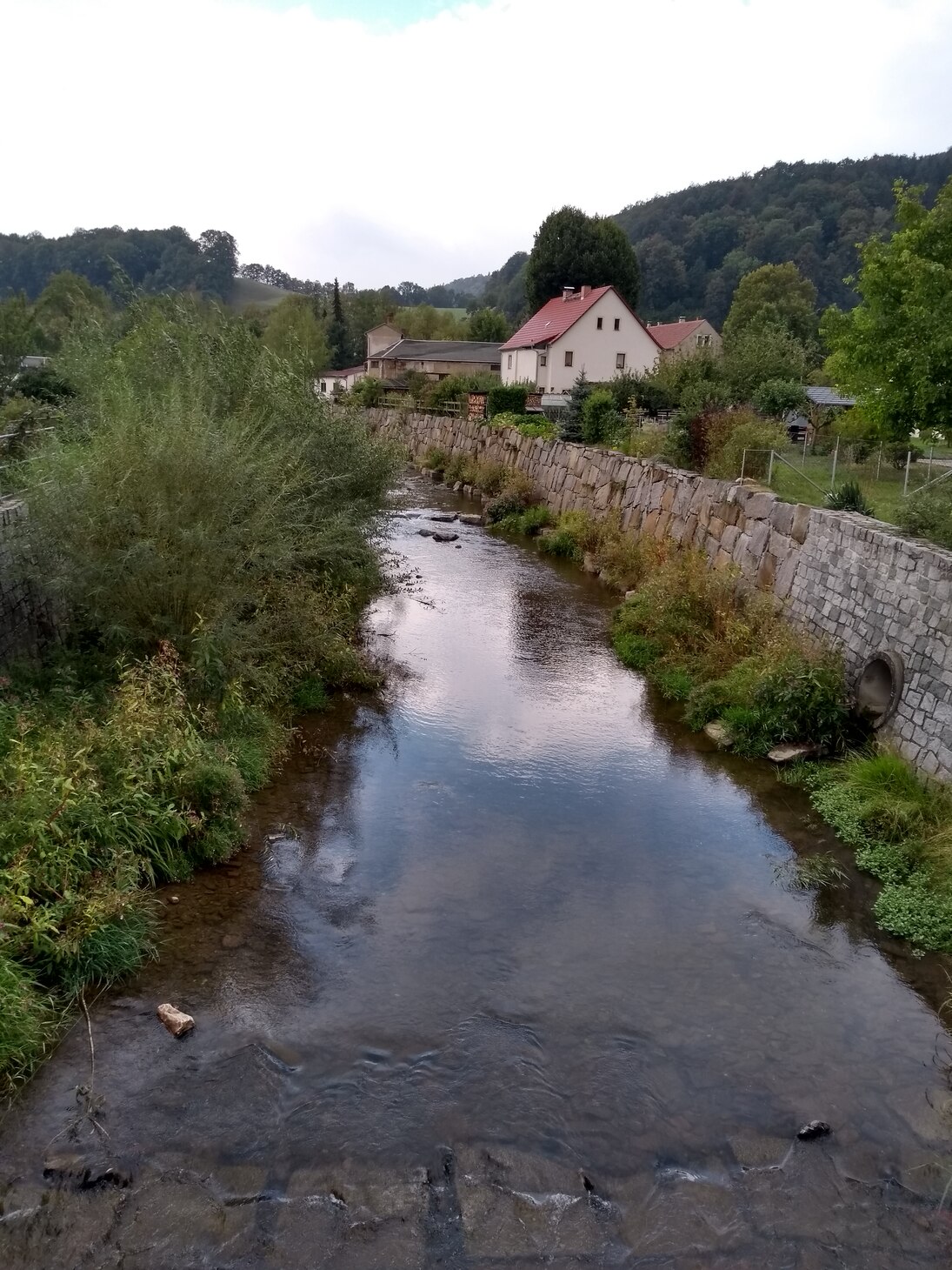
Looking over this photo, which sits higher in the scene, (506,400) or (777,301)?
(777,301)

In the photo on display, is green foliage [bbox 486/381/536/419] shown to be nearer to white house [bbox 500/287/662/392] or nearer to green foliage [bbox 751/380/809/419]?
white house [bbox 500/287/662/392]

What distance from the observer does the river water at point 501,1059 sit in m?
4.60

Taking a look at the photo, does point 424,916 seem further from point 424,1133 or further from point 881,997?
point 881,997

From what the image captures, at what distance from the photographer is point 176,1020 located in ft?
18.9

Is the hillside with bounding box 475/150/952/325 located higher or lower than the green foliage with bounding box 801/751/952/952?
higher

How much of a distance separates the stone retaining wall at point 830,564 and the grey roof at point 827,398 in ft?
23.9

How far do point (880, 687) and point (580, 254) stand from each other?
162 ft

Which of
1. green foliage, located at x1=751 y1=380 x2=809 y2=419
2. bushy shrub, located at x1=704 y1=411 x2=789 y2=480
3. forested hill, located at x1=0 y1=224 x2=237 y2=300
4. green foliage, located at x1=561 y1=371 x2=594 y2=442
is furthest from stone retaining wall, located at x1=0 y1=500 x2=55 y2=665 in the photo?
forested hill, located at x1=0 y1=224 x2=237 y2=300

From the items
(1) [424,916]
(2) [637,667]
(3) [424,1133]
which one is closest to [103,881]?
(1) [424,916]

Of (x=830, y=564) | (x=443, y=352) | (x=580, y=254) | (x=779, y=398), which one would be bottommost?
(x=830, y=564)

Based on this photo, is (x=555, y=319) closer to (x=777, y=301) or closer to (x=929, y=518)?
(x=777, y=301)

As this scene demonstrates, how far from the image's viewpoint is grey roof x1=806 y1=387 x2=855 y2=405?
24703 mm

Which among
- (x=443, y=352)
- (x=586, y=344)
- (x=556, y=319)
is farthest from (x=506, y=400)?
(x=443, y=352)

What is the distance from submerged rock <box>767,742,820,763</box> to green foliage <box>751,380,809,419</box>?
39.0 ft
